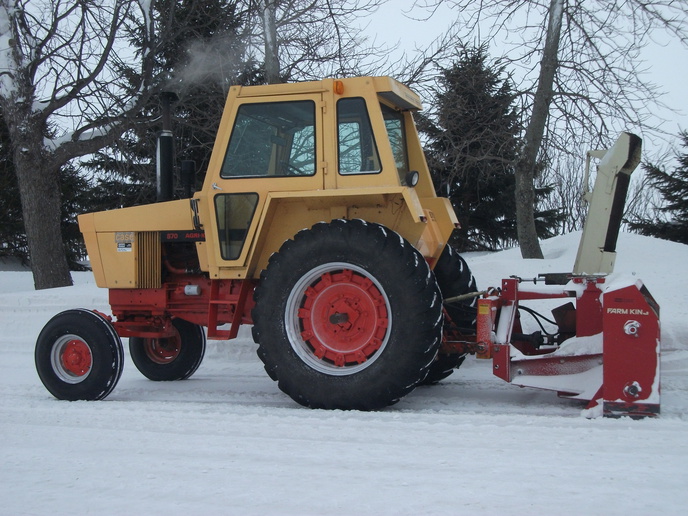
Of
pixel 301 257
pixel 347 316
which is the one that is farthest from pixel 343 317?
pixel 301 257

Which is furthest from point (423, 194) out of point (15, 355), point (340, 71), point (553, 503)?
point (340, 71)

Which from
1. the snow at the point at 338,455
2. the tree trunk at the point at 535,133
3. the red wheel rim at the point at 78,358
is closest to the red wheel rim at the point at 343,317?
the snow at the point at 338,455

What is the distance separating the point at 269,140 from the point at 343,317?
1.60m

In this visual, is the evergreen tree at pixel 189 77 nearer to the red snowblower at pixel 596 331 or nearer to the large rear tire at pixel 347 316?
the large rear tire at pixel 347 316

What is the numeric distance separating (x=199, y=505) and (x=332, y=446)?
3.56ft

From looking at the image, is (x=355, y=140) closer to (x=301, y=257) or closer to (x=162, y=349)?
(x=301, y=257)

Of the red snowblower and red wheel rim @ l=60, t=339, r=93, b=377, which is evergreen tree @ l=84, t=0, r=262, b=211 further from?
the red snowblower

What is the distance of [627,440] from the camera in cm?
386

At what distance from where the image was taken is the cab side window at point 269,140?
5.50 meters

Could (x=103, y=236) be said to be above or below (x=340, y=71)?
below

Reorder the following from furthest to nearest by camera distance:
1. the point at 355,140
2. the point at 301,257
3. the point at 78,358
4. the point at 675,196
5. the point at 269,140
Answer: the point at 675,196 < the point at 78,358 < the point at 269,140 < the point at 355,140 < the point at 301,257

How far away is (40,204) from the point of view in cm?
1262

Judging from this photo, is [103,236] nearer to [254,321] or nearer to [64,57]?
[254,321]

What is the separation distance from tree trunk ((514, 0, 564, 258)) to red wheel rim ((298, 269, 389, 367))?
8.12 metres
